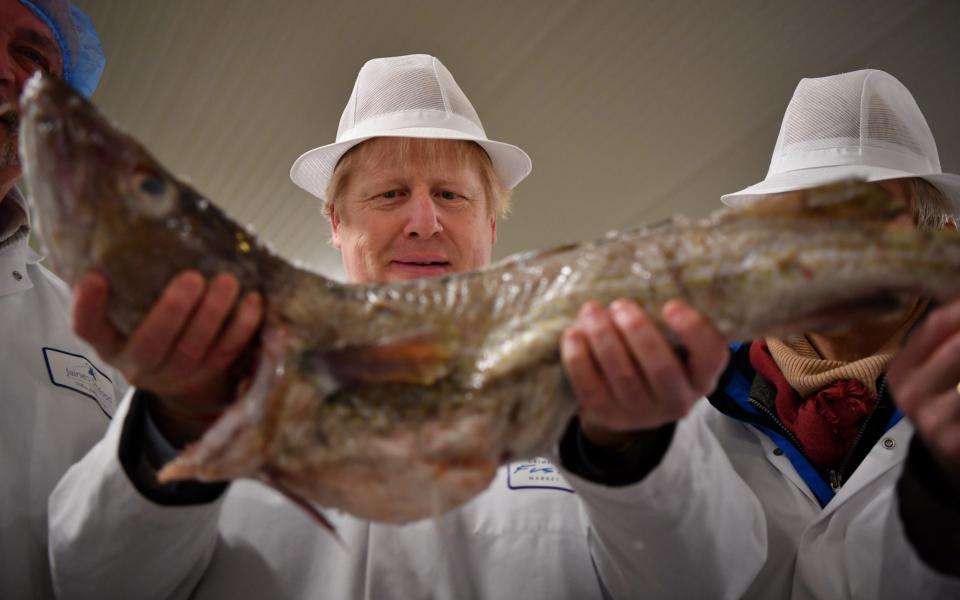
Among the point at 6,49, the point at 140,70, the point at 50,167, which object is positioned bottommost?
the point at 50,167

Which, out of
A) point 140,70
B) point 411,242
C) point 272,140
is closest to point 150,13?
point 140,70

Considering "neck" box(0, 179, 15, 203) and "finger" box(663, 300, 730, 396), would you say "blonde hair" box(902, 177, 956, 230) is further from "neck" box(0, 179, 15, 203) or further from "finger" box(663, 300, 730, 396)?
"neck" box(0, 179, 15, 203)

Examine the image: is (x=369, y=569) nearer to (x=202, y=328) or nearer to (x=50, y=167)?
(x=202, y=328)

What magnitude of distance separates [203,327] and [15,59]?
1.68m

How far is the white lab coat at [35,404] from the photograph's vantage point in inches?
68.2

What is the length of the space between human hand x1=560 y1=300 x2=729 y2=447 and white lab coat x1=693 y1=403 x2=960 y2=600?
0.50 m

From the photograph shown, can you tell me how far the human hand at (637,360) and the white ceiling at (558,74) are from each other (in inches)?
161

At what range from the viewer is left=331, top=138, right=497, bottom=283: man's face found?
Answer: 209cm

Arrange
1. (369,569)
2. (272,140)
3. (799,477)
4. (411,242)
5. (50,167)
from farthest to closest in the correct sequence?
(272,140)
(411,242)
(799,477)
(369,569)
(50,167)

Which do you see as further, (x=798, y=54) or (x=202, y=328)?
(x=798, y=54)

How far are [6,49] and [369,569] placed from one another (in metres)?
1.99

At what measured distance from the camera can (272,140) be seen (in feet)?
19.1

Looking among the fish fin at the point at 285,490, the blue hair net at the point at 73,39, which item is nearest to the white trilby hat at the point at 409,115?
the blue hair net at the point at 73,39

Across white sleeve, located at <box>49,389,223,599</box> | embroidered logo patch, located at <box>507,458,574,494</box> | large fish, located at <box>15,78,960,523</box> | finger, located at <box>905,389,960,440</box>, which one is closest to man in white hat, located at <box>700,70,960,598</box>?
finger, located at <box>905,389,960,440</box>
